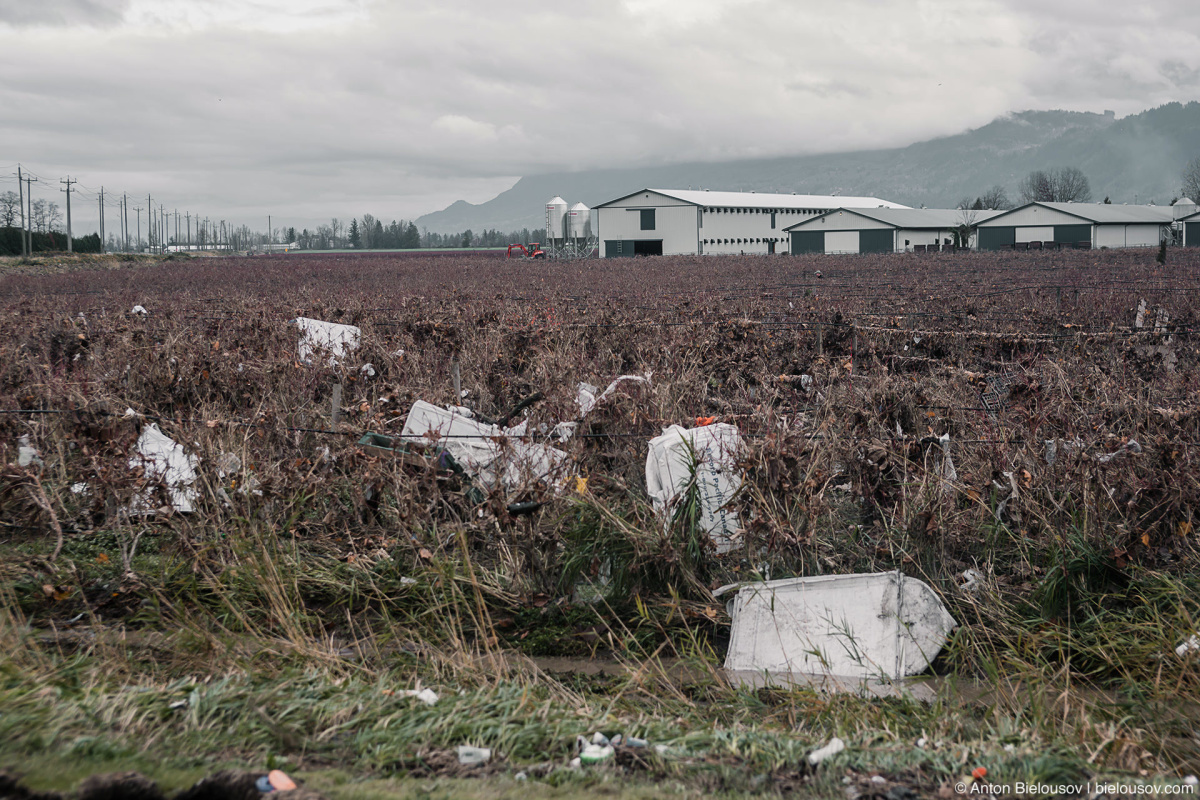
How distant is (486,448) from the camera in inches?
226

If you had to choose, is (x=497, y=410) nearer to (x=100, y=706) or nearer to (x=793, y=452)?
(x=793, y=452)

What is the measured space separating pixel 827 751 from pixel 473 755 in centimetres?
118

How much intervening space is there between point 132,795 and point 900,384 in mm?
5466

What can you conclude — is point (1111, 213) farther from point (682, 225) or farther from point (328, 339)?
point (328, 339)

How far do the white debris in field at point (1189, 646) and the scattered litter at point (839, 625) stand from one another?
3.00ft

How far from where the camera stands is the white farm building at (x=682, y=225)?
7081cm

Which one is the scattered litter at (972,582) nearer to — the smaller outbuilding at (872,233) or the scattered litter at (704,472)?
the scattered litter at (704,472)

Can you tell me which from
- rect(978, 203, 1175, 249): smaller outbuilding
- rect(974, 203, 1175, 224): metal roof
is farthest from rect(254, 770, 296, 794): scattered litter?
rect(974, 203, 1175, 224): metal roof

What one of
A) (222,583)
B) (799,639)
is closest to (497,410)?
(222,583)

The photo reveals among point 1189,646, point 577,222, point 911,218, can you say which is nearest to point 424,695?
point 1189,646

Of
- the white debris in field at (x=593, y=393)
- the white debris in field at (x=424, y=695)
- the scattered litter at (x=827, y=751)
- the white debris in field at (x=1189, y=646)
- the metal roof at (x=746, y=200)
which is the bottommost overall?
the scattered litter at (x=827, y=751)

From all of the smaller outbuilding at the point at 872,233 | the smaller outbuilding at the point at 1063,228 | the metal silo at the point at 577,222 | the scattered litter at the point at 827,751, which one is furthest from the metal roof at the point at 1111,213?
the scattered litter at the point at 827,751

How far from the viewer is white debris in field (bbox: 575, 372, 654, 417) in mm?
6188

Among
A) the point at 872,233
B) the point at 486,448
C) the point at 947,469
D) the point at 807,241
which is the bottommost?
the point at 947,469
